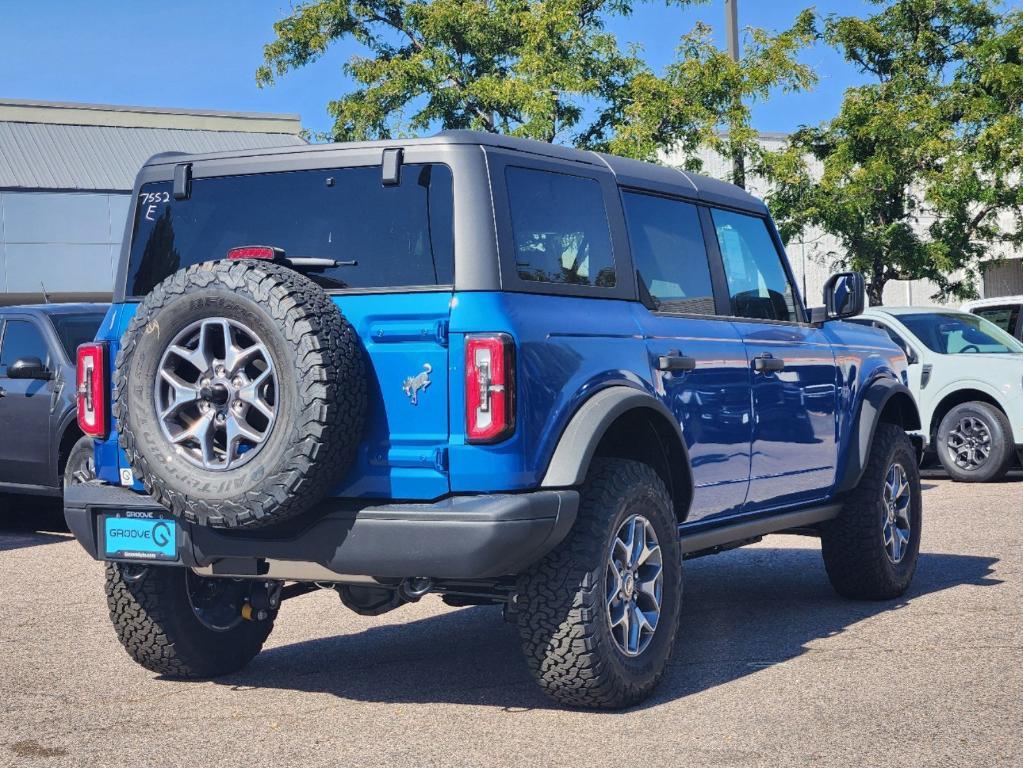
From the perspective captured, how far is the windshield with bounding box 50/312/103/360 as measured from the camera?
11.9m

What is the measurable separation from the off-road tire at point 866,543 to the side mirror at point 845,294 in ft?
2.73

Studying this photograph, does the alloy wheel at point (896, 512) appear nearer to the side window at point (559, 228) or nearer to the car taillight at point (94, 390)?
the side window at point (559, 228)

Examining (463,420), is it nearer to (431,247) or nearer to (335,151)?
(431,247)

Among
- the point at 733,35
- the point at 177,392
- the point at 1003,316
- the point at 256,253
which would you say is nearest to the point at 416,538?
the point at 177,392

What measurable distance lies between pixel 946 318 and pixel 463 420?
11.4 metres

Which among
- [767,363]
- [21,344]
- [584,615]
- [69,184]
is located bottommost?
[584,615]

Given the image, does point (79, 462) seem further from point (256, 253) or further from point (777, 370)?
point (256, 253)

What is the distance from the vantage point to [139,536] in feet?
17.8

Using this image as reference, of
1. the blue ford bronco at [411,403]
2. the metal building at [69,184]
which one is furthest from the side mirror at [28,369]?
the metal building at [69,184]

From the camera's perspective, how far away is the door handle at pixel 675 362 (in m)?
5.84

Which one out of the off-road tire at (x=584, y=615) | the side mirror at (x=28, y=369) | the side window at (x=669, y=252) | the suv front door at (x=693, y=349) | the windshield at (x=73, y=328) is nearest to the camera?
the off-road tire at (x=584, y=615)

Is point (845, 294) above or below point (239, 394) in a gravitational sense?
above

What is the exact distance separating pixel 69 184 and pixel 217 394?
37309 mm

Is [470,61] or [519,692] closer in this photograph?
[519,692]
